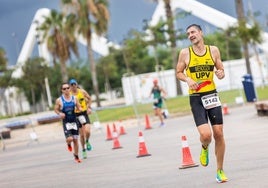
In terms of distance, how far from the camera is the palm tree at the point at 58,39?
66.2m

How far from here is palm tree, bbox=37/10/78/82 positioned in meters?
66.2

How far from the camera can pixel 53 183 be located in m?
12.3

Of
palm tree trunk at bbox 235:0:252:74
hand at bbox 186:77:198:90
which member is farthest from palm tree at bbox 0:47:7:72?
hand at bbox 186:77:198:90

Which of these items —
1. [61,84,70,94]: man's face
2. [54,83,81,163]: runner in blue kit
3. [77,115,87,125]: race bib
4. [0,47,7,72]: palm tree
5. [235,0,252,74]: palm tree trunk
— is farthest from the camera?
[0,47,7,72]: palm tree

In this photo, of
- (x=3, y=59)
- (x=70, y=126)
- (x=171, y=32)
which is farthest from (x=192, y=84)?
(x=3, y=59)

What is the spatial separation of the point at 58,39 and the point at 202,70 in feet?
189

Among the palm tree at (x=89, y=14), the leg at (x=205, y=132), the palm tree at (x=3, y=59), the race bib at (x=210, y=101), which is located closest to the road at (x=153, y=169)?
the leg at (x=205, y=132)

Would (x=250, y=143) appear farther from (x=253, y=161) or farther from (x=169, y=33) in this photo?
(x=169, y=33)

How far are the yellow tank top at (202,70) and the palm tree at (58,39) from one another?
5657cm

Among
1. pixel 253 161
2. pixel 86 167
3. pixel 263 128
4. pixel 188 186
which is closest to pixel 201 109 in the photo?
pixel 188 186

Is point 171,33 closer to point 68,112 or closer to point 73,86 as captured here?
point 73,86

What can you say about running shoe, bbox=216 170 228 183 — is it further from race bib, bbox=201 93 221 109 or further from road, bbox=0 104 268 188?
race bib, bbox=201 93 221 109

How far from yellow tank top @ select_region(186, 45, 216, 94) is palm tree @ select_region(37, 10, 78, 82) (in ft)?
186

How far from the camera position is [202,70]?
9.37 metres
